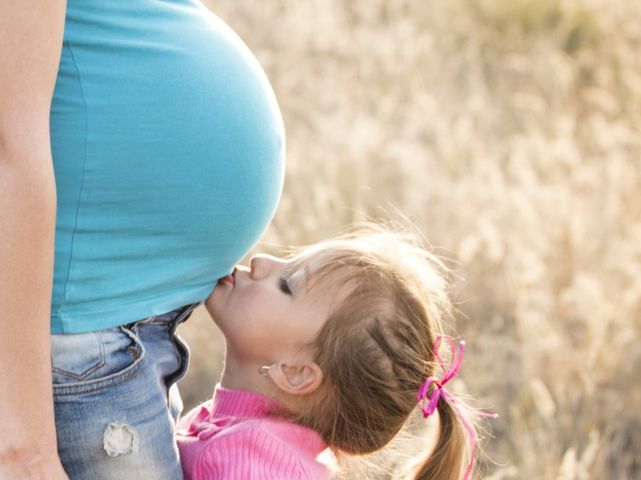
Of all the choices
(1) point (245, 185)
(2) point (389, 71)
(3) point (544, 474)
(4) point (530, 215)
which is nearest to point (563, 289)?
(4) point (530, 215)

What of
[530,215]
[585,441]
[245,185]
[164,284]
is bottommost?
[585,441]

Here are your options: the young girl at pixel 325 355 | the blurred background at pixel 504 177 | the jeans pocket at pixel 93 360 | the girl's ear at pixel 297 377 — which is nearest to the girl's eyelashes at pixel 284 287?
the young girl at pixel 325 355

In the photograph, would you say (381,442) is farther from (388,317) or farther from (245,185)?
(245,185)

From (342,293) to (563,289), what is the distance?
2.62 metres

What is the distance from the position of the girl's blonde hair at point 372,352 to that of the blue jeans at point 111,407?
0.37m

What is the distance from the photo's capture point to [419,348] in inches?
83.3

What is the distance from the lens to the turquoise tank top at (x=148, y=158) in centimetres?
164

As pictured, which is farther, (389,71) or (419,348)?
(389,71)

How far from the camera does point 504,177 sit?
18.2 feet

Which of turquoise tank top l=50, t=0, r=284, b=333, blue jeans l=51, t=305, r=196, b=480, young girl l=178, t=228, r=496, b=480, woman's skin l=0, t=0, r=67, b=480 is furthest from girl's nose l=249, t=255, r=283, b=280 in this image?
woman's skin l=0, t=0, r=67, b=480

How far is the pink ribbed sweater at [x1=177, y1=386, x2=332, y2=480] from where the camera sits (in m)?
1.88

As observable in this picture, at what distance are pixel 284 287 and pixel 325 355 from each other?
169 millimetres

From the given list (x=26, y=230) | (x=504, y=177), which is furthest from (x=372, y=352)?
(x=504, y=177)

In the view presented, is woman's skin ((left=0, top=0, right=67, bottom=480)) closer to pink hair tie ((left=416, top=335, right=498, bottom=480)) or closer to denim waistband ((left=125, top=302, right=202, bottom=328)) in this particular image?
denim waistband ((left=125, top=302, right=202, bottom=328))
